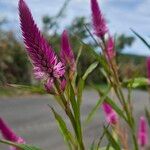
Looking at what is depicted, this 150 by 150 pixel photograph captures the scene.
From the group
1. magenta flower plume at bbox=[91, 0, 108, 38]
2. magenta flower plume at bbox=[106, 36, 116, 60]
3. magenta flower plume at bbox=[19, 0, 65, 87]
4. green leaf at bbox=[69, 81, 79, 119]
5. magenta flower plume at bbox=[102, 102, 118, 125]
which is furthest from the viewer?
magenta flower plume at bbox=[102, 102, 118, 125]

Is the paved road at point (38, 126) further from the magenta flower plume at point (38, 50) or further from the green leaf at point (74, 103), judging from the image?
the magenta flower plume at point (38, 50)

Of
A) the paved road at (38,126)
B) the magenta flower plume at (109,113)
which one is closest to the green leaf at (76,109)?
the magenta flower plume at (109,113)

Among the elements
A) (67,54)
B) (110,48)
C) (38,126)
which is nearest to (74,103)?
(67,54)

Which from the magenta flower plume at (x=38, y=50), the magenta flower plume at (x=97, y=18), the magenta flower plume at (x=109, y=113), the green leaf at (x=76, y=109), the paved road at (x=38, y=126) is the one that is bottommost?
the paved road at (x=38, y=126)

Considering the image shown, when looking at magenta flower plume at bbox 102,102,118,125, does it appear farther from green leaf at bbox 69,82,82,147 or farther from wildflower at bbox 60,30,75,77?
green leaf at bbox 69,82,82,147

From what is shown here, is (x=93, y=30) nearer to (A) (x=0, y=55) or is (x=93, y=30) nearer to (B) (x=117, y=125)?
(B) (x=117, y=125)

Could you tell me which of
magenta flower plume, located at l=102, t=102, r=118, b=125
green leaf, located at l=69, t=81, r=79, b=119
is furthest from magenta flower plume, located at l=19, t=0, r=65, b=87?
magenta flower plume, located at l=102, t=102, r=118, b=125

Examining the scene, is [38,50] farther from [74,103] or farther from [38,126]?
[38,126]

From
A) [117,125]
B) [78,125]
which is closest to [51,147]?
[117,125]
